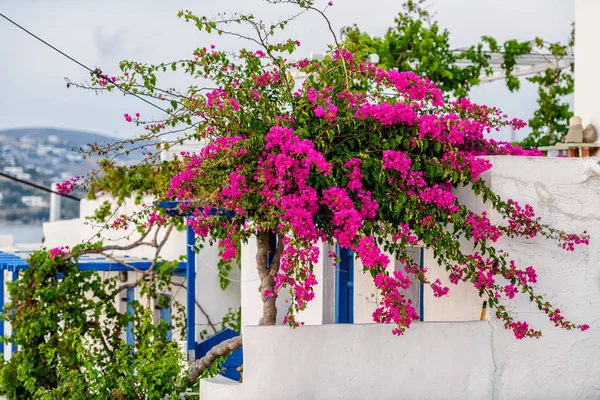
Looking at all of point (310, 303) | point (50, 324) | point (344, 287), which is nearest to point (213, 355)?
point (310, 303)

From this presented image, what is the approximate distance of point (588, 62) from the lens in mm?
14359

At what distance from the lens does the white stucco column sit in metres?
14.2

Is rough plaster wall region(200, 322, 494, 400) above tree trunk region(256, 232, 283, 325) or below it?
below

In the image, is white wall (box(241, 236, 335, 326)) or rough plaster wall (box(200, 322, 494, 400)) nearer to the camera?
rough plaster wall (box(200, 322, 494, 400))

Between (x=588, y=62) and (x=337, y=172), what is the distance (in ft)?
21.4

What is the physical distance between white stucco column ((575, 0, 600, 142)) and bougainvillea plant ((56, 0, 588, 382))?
479cm

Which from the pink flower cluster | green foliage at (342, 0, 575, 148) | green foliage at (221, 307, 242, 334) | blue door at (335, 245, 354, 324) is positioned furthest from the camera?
green foliage at (342, 0, 575, 148)

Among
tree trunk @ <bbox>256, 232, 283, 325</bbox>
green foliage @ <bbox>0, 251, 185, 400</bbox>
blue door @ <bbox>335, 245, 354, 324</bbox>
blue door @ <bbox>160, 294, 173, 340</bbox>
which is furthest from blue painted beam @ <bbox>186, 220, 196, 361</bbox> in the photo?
tree trunk @ <bbox>256, 232, 283, 325</bbox>

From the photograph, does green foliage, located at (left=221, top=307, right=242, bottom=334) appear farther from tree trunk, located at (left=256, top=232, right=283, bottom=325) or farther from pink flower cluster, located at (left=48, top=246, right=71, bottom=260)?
tree trunk, located at (left=256, top=232, right=283, bottom=325)

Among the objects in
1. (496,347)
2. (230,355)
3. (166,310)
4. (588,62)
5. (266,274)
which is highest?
(588,62)

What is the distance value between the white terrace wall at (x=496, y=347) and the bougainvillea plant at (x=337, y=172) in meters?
0.17

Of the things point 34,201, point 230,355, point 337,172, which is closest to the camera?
point 337,172

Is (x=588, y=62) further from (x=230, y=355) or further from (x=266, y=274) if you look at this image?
(x=266, y=274)

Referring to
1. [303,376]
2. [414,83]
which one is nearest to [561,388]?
[303,376]
